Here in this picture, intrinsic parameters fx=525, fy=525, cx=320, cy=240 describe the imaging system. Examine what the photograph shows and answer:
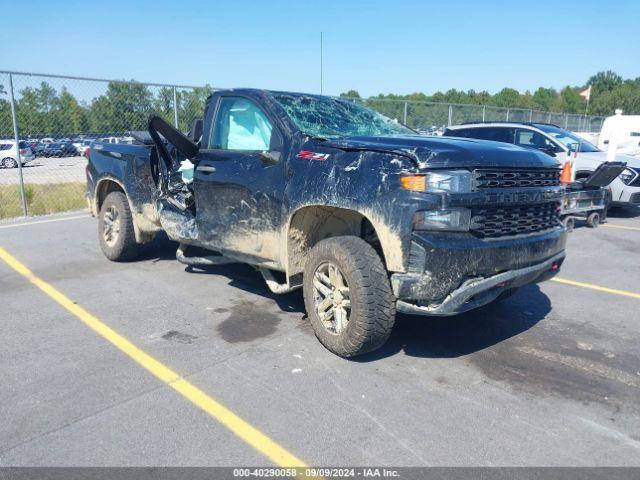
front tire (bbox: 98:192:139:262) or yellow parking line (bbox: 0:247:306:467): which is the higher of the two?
front tire (bbox: 98:192:139:262)

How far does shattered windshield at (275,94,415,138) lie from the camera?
447 centimetres

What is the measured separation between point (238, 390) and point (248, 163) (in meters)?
1.97

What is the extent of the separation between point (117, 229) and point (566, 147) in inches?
324

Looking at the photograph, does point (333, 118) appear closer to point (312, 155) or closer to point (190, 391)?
point (312, 155)

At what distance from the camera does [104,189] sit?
269 inches

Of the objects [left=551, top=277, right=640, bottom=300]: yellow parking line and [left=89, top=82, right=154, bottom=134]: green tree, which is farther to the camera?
[left=89, top=82, right=154, bottom=134]: green tree

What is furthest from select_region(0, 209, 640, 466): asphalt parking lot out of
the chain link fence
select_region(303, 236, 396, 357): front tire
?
the chain link fence

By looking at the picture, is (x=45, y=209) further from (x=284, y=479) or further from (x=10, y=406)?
(x=284, y=479)

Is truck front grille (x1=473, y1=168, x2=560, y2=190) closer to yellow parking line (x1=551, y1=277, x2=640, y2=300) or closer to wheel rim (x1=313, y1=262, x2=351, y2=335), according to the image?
wheel rim (x1=313, y1=262, x2=351, y2=335)

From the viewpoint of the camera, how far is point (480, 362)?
387 cm

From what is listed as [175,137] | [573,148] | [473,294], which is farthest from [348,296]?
[573,148]

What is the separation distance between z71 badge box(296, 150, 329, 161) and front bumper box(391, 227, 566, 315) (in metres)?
0.97

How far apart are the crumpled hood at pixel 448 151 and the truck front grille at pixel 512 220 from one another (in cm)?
31

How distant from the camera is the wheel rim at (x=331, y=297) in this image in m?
3.83
